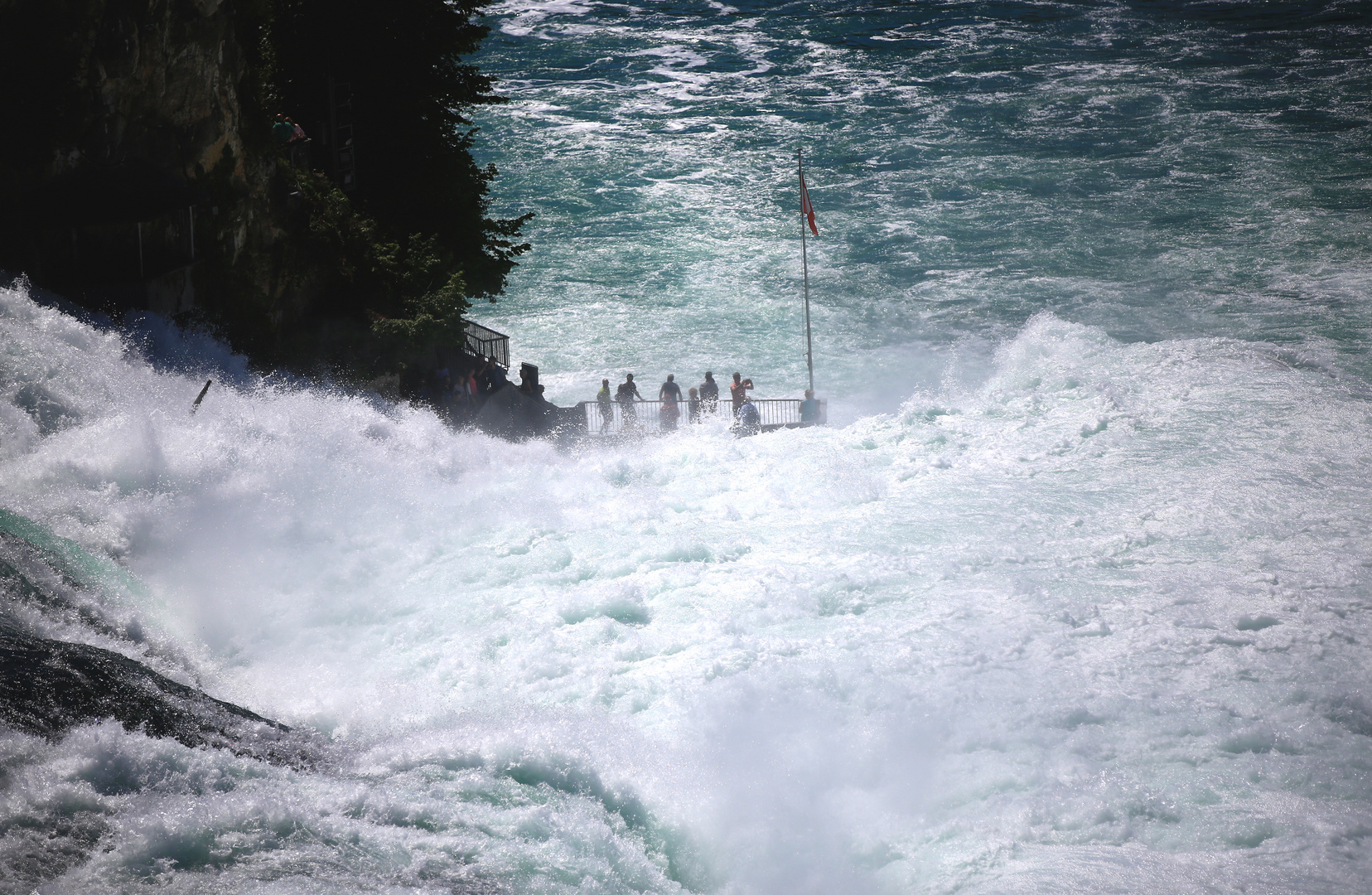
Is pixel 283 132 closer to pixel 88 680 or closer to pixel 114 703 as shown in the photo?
pixel 88 680

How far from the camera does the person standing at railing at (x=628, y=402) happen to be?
63.5 feet

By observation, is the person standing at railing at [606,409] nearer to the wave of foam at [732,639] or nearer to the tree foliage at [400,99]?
the wave of foam at [732,639]

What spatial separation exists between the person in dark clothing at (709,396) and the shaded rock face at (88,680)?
495 inches

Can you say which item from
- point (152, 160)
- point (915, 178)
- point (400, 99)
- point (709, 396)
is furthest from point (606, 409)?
point (915, 178)

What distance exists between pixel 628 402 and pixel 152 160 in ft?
29.4

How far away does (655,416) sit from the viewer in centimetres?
2056

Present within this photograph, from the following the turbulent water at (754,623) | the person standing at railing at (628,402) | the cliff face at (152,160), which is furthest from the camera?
the person standing at railing at (628,402)

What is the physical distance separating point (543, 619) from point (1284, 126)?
1396 inches

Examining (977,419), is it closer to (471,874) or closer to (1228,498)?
Answer: (1228,498)

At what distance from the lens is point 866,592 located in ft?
39.3

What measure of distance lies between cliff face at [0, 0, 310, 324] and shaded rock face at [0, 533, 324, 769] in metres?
5.58

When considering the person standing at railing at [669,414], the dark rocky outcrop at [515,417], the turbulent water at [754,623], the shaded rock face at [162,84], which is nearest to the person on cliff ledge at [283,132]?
the shaded rock face at [162,84]

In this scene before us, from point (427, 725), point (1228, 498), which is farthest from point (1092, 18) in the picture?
point (427, 725)

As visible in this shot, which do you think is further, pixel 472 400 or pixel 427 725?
pixel 472 400
